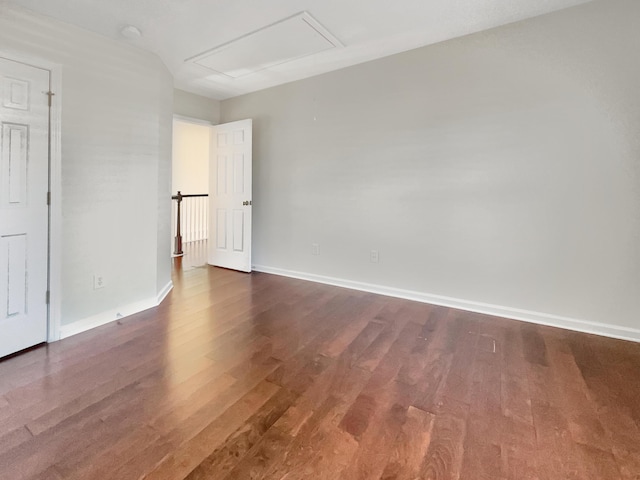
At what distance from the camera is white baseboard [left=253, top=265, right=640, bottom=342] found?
8.43 ft

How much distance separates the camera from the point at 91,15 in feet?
7.82

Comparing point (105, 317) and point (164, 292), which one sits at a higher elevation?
point (164, 292)

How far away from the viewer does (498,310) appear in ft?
9.84

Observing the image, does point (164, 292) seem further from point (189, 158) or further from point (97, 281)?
point (189, 158)

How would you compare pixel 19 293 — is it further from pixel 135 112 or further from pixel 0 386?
pixel 135 112

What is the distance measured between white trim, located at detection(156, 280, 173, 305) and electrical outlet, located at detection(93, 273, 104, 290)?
58cm

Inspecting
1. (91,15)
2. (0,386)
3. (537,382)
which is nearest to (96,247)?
(0,386)

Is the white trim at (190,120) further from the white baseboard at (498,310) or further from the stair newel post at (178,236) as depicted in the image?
the white baseboard at (498,310)

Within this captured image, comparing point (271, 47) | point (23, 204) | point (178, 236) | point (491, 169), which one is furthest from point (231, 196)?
point (491, 169)

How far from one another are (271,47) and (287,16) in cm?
57

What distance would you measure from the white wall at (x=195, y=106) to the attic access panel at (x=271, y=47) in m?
0.93

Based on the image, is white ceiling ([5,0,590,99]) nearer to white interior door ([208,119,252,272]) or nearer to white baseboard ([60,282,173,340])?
white interior door ([208,119,252,272])

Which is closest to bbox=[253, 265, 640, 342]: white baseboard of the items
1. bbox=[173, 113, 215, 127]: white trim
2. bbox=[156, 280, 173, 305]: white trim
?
bbox=[156, 280, 173, 305]: white trim

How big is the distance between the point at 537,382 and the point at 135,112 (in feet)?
12.2
